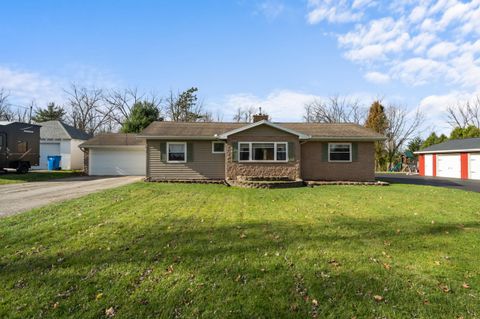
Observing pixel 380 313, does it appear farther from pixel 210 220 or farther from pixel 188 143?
pixel 188 143

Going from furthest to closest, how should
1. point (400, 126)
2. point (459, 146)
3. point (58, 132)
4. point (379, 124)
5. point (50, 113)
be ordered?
point (50, 113) → point (400, 126) → point (379, 124) → point (58, 132) → point (459, 146)

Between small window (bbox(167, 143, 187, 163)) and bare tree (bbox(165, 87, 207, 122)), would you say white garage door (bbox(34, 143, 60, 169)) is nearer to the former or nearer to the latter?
small window (bbox(167, 143, 187, 163))

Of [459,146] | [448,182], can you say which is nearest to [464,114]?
[459,146]

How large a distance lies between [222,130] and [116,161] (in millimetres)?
9007

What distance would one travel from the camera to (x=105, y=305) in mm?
2971

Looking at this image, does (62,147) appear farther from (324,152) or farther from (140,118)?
(324,152)

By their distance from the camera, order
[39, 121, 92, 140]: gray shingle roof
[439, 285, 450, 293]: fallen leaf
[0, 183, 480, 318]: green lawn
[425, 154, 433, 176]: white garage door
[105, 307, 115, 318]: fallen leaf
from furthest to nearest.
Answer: [39, 121, 92, 140]: gray shingle roof, [425, 154, 433, 176]: white garage door, [439, 285, 450, 293]: fallen leaf, [0, 183, 480, 318]: green lawn, [105, 307, 115, 318]: fallen leaf

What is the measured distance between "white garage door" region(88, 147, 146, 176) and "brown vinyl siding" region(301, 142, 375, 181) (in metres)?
12.0

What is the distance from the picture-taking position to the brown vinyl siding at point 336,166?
17.1 meters

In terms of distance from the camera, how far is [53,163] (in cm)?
2517

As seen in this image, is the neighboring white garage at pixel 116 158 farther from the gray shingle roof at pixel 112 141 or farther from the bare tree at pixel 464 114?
the bare tree at pixel 464 114

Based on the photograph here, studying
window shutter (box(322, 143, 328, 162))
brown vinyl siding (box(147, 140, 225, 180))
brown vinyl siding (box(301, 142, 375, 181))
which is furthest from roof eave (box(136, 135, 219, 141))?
window shutter (box(322, 143, 328, 162))

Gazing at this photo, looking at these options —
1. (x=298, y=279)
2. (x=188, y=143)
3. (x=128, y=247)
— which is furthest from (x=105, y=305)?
(x=188, y=143)

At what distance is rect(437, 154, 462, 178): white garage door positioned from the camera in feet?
77.4
